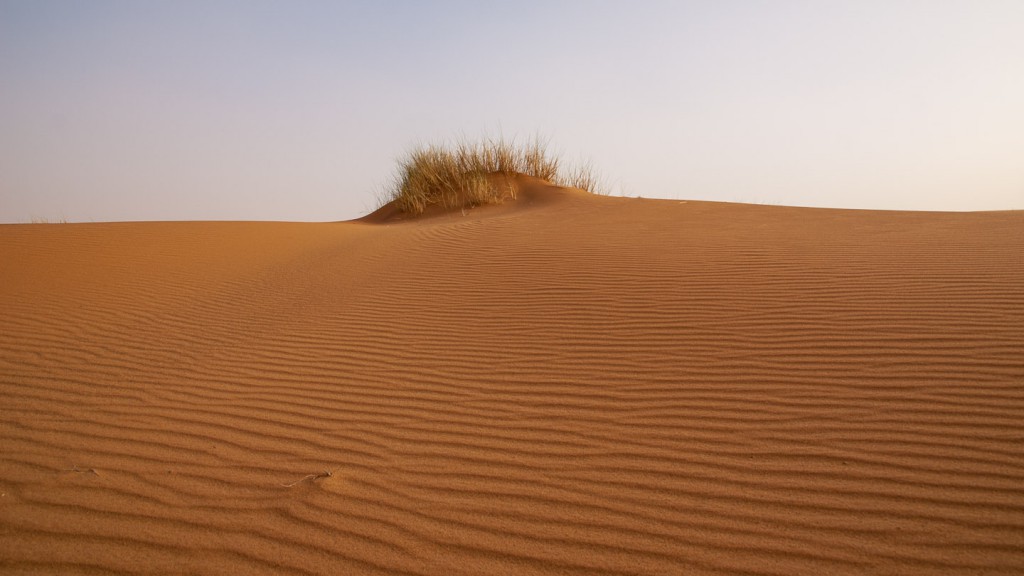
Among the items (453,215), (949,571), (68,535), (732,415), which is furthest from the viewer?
(453,215)

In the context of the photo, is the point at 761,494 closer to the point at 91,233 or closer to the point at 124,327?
the point at 124,327

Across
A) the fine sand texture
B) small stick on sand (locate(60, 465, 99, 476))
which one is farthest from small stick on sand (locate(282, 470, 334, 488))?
small stick on sand (locate(60, 465, 99, 476))

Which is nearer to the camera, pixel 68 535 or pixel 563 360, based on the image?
pixel 68 535

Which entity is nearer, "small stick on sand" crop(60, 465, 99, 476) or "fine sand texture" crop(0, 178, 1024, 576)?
"fine sand texture" crop(0, 178, 1024, 576)

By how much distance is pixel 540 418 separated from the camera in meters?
3.73

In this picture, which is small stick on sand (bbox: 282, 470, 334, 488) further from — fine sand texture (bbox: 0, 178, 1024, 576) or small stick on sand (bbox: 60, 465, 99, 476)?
small stick on sand (bbox: 60, 465, 99, 476)

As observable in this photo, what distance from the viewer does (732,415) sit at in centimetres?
356

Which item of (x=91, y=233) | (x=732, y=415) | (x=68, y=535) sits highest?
(x=91, y=233)

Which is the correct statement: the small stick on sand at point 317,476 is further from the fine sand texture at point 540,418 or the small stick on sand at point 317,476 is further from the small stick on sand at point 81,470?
the small stick on sand at point 81,470

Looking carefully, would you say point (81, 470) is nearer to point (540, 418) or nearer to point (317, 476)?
point (317, 476)

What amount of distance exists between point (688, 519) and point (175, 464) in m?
2.40

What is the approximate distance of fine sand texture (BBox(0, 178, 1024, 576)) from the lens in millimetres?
2578

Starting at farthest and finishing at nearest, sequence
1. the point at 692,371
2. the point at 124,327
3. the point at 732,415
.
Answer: the point at 124,327 < the point at 692,371 < the point at 732,415

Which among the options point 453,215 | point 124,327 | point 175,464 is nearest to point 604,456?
point 175,464
